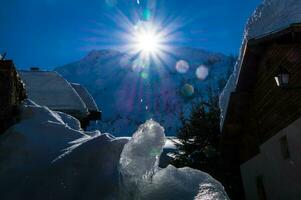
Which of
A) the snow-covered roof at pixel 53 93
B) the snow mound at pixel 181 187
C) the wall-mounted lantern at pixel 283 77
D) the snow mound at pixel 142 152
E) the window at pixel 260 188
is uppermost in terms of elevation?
the snow-covered roof at pixel 53 93

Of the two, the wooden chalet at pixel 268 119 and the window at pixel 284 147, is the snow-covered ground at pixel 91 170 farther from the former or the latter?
the window at pixel 284 147

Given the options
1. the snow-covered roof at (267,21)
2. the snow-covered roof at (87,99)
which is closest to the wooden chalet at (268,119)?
the snow-covered roof at (267,21)

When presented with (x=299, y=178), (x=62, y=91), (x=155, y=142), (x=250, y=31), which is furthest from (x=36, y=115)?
(x=62, y=91)

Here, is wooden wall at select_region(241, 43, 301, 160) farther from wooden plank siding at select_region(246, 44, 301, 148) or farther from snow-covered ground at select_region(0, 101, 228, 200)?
snow-covered ground at select_region(0, 101, 228, 200)

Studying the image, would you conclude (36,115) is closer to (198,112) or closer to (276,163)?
(276,163)

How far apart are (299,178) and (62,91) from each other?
8309mm

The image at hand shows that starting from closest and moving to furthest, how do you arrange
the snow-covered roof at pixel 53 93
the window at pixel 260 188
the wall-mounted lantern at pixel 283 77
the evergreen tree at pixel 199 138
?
1. the wall-mounted lantern at pixel 283 77
2. the window at pixel 260 188
3. the snow-covered roof at pixel 53 93
4. the evergreen tree at pixel 199 138

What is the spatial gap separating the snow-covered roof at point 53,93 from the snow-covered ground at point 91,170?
10.1 meters

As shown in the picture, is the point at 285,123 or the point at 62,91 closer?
the point at 285,123

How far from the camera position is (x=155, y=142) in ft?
6.22

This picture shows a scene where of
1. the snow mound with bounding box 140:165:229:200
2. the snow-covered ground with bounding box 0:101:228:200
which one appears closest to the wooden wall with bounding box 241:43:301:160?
the snow mound with bounding box 140:165:229:200

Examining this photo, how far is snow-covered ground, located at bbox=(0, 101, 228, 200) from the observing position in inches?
62.4

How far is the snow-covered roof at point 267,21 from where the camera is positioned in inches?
320

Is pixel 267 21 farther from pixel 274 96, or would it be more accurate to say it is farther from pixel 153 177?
pixel 153 177
